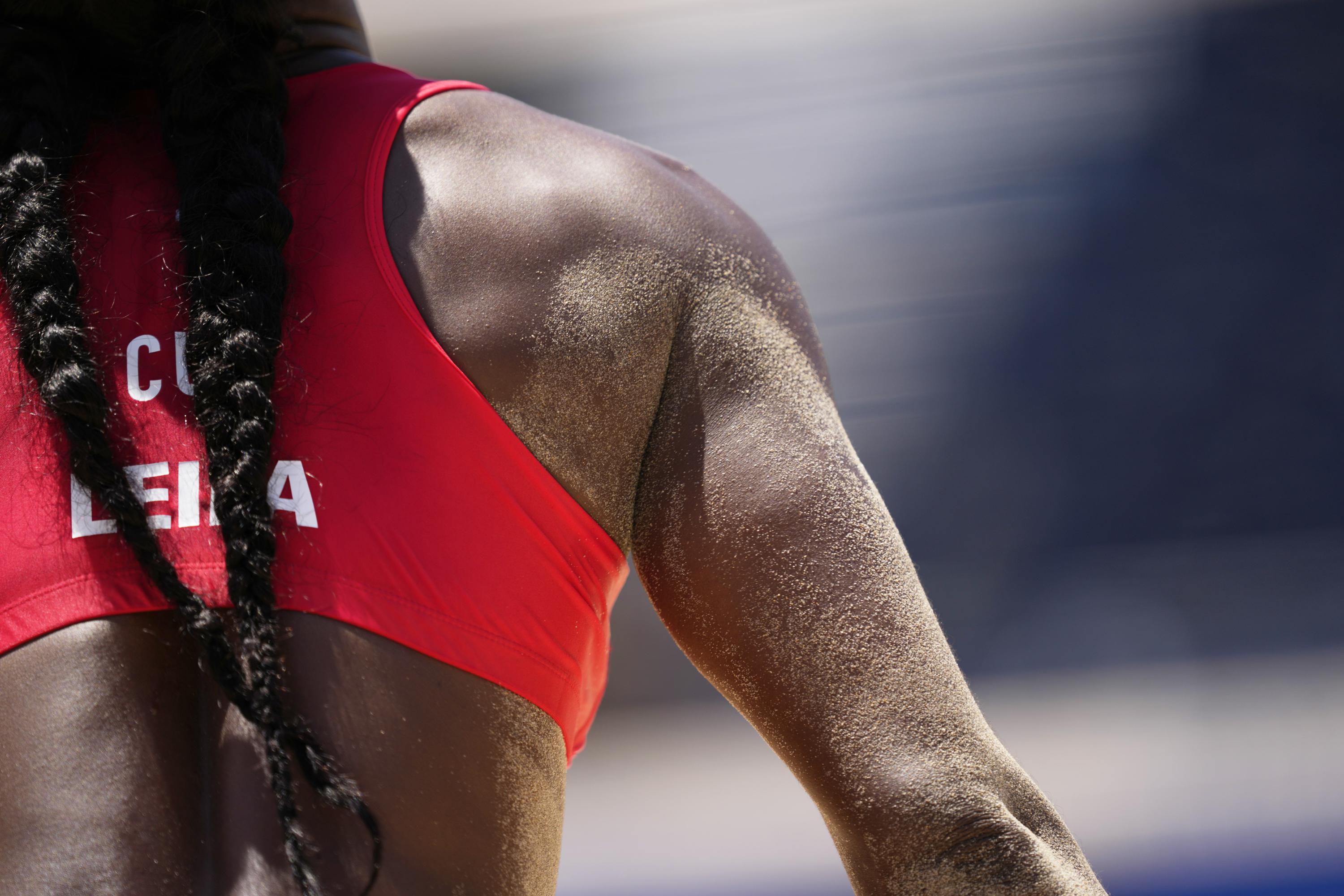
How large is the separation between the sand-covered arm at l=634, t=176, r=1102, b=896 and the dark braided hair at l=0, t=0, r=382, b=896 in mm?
234

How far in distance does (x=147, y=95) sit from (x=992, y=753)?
697mm

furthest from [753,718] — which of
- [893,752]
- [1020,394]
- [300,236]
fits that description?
[1020,394]

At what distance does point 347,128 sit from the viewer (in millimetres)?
678

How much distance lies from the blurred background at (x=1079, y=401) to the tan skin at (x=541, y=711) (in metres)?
3.16

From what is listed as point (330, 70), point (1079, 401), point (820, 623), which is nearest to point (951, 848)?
point (820, 623)

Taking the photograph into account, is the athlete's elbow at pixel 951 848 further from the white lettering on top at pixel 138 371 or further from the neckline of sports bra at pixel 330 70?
the neckline of sports bra at pixel 330 70

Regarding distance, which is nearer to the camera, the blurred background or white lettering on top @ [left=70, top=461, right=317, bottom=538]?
white lettering on top @ [left=70, top=461, right=317, bottom=538]

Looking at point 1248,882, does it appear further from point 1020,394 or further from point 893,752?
point 893,752

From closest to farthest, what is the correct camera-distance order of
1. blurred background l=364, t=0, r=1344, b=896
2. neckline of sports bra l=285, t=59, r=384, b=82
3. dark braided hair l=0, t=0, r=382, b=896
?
dark braided hair l=0, t=0, r=382, b=896
neckline of sports bra l=285, t=59, r=384, b=82
blurred background l=364, t=0, r=1344, b=896

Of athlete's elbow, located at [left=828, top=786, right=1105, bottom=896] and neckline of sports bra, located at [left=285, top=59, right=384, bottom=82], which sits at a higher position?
neckline of sports bra, located at [left=285, top=59, right=384, bottom=82]

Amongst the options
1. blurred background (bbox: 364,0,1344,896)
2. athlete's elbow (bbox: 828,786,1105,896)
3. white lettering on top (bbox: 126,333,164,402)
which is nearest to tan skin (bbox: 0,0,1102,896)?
athlete's elbow (bbox: 828,786,1105,896)

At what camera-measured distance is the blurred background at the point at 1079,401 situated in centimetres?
374

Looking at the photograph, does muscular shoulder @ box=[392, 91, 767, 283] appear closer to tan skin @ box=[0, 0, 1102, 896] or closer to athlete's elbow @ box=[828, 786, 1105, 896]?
tan skin @ box=[0, 0, 1102, 896]

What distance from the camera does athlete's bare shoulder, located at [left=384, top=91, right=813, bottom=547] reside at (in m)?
0.64
